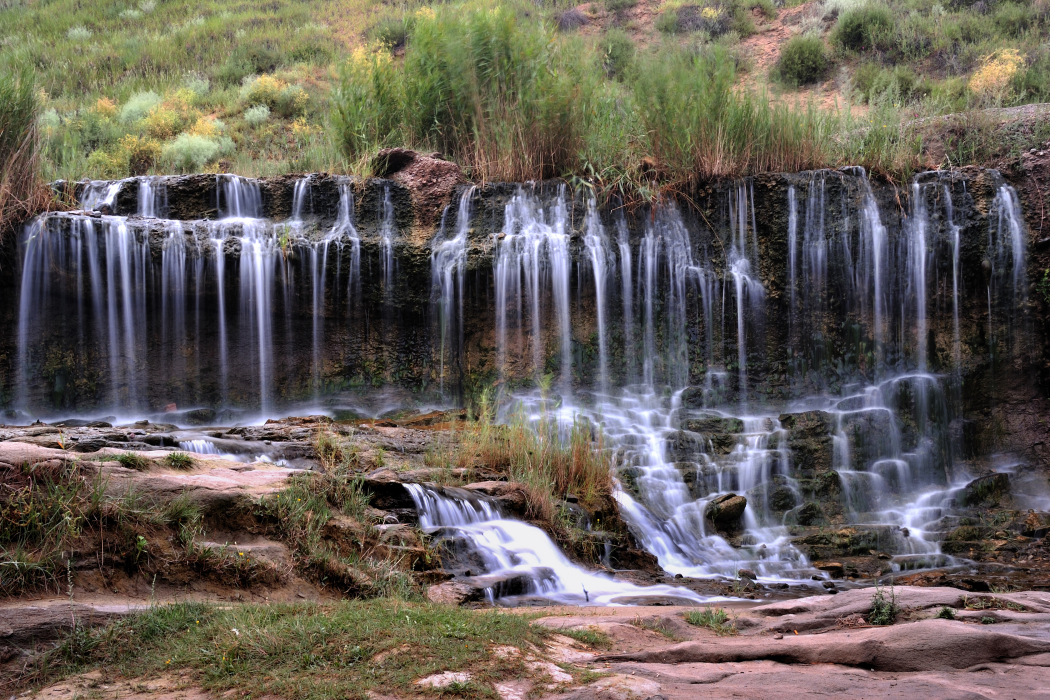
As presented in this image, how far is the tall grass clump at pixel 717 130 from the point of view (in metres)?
11.8

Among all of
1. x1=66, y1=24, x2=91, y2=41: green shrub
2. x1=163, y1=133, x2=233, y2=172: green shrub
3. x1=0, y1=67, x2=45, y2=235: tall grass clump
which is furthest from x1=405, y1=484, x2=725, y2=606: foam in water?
x1=66, y1=24, x2=91, y2=41: green shrub

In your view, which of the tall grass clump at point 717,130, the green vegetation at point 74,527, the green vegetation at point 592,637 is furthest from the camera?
the tall grass clump at point 717,130

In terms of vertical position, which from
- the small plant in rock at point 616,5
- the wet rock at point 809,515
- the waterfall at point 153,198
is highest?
the small plant in rock at point 616,5

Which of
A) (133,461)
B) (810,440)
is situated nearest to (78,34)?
(133,461)

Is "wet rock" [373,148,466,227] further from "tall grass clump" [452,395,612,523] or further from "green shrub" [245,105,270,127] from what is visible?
"green shrub" [245,105,270,127]

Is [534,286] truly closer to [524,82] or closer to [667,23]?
[524,82]

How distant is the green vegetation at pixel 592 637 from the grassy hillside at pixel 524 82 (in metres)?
8.99

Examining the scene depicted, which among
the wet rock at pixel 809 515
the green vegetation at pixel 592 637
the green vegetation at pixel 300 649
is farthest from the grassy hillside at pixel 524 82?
the green vegetation at pixel 300 649

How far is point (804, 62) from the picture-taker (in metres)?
21.1

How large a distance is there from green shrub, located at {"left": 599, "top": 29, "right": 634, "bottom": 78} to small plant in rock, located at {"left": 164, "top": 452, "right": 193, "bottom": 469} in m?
18.7

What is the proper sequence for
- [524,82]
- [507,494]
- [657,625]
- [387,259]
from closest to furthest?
1. [657,625]
2. [507,494]
3. [387,259]
4. [524,82]

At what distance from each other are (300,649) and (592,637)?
1451mm

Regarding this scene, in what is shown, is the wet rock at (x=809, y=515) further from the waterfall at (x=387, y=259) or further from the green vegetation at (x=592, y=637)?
the waterfall at (x=387, y=259)

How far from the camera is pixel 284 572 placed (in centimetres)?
485
